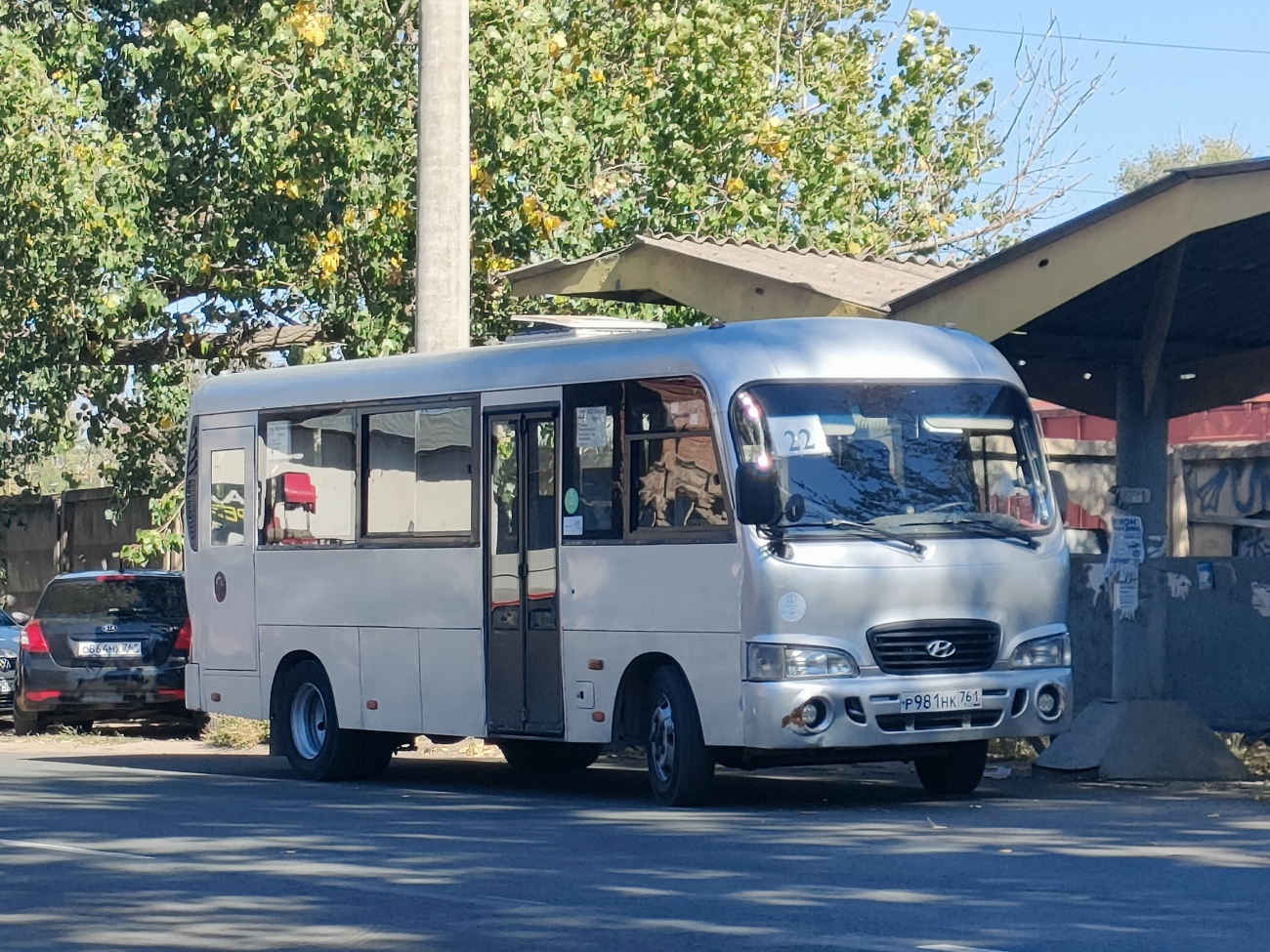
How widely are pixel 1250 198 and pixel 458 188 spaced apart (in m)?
7.46

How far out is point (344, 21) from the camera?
21641 millimetres

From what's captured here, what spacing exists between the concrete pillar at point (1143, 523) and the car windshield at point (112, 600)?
9116 millimetres

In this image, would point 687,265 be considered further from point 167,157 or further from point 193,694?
point 167,157

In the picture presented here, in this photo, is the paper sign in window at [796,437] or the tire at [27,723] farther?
the tire at [27,723]

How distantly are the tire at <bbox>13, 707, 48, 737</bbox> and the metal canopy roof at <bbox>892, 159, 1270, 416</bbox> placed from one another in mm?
9804

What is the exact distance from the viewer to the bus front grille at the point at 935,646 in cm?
1217

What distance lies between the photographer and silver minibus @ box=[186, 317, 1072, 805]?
12.1m

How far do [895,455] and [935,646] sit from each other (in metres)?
1.12

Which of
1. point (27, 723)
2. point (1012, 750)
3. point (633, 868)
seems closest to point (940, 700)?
point (633, 868)

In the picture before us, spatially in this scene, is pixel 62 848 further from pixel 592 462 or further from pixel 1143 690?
pixel 1143 690

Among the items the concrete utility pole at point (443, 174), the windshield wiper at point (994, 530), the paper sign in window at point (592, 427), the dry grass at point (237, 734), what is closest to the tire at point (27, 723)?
the dry grass at point (237, 734)

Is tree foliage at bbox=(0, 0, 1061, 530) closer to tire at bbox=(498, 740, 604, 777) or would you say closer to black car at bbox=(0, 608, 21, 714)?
black car at bbox=(0, 608, 21, 714)

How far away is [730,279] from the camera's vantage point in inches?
637

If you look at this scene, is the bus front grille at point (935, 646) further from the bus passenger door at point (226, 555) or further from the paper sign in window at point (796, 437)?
the bus passenger door at point (226, 555)
